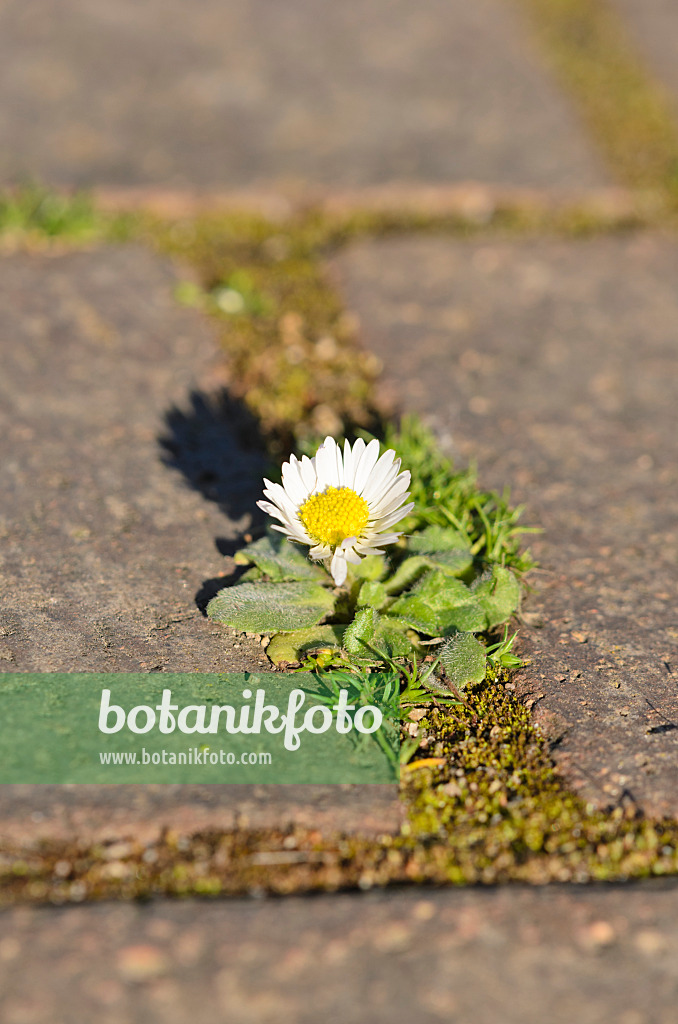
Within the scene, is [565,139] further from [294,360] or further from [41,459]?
[41,459]

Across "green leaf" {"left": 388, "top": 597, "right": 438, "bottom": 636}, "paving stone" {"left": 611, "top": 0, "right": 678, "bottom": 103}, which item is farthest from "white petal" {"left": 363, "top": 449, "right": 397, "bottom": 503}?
"paving stone" {"left": 611, "top": 0, "right": 678, "bottom": 103}

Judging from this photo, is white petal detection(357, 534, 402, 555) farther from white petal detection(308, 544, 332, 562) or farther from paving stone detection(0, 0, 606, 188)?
paving stone detection(0, 0, 606, 188)

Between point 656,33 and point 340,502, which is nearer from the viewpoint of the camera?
point 340,502

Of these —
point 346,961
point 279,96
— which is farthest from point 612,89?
point 346,961

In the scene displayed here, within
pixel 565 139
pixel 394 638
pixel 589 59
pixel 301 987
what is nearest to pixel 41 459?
pixel 394 638

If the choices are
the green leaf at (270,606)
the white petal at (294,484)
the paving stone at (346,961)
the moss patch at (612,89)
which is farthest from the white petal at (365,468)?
the moss patch at (612,89)

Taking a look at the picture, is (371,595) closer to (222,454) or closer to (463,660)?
(463,660)
